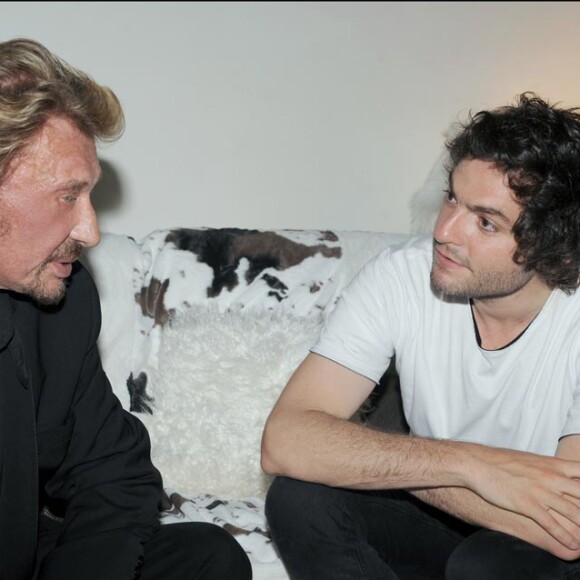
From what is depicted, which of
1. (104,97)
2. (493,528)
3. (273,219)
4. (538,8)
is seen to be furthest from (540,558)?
(538,8)

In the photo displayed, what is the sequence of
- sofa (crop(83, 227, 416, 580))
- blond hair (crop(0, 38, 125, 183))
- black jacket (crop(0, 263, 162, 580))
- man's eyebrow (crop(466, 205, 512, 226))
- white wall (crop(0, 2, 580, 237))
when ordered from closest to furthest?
blond hair (crop(0, 38, 125, 183)), black jacket (crop(0, 263, 162, 580)), man's eyebrow (crop(466, 205, 512, 226)), sofa (crop(83, 227, 416, 580)), white wall (crop(0, 2, 580, 237))

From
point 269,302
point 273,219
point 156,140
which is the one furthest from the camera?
point 273,219

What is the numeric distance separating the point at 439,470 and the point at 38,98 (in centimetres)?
94

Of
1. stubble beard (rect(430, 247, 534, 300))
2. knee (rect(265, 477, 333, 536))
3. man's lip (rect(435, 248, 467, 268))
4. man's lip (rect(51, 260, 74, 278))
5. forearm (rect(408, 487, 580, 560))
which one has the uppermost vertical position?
man's lip (rect(435, 248, 467, 268))

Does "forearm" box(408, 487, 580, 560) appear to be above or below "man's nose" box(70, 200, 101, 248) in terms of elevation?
below

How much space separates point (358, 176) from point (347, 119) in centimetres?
17

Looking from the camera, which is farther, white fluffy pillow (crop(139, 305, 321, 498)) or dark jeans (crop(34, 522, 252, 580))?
white fluffy pillow (crop(139, 305, 321, 498))

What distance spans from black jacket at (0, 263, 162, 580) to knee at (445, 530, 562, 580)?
0.55m

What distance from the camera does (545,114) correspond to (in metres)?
1.90

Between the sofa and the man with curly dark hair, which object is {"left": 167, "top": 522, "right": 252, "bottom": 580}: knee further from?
the sofa

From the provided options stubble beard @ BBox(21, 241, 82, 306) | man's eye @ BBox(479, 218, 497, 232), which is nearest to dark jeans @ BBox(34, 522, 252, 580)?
stubble beard @ BBox(21, 241, 82, 306)

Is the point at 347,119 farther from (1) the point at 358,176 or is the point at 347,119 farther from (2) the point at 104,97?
(2) the point at 104,97

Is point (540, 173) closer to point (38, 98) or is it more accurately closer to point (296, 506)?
point (296, 506)

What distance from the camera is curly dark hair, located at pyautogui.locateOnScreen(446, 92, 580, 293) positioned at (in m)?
1.81
